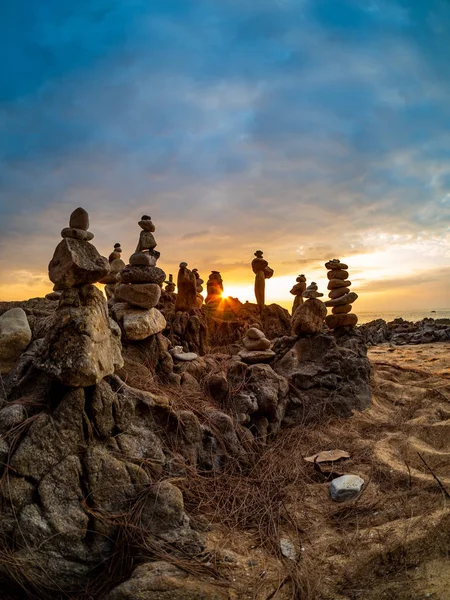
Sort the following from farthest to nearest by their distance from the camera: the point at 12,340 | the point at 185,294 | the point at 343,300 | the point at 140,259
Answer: the point at 185,294, the point at 343,300, the point at 140,259, the point at 12,340

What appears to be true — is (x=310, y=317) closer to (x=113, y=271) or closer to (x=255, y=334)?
(x=255, y=334)

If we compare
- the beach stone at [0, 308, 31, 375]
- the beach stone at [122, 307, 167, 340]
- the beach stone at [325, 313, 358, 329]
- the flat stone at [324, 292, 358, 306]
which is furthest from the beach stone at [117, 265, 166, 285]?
the beach stone at [325, 313, 358, 329]

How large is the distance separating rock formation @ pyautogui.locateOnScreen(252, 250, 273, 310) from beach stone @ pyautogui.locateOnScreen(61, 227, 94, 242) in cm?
1396

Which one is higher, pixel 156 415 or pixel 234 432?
pixel 156 415

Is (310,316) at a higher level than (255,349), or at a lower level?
higher

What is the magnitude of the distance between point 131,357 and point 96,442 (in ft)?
6.68

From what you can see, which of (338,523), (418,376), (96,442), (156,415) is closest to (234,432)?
(156,415)

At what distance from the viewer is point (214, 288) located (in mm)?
19375

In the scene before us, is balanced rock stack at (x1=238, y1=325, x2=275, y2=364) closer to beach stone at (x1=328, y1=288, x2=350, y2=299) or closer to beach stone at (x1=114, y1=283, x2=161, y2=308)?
beach stone at (x1=114, y1=283, x2=161, y2=308)

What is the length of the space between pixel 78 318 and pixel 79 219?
3.69ft

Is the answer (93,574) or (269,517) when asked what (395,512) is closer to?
(269,517)

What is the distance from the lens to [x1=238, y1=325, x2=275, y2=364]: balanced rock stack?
7129mm

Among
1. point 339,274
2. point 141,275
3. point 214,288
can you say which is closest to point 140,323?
point 141,275

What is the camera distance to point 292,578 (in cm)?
294
